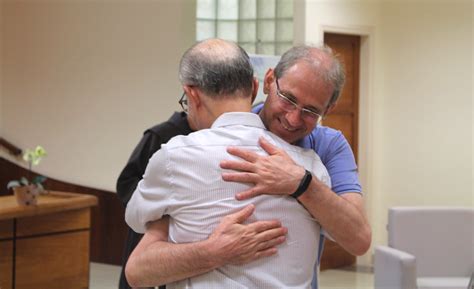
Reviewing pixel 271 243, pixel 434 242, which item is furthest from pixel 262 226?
pixel 434 242

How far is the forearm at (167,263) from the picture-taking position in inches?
59.8

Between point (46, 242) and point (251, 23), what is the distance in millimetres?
3123

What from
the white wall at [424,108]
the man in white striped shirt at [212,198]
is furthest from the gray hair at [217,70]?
the white wall at [424,108]

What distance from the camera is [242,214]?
1.52m

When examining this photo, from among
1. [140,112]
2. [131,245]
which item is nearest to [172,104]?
[140,112]

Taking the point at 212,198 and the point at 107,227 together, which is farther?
the point at 107,227

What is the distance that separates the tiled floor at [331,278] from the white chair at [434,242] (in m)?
1.53

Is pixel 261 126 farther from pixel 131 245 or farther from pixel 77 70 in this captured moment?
pixel 77 70

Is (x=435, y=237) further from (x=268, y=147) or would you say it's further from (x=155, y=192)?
(x=155, y=192)

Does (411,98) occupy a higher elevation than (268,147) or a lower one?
lower

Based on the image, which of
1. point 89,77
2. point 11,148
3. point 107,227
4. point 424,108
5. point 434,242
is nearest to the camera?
Result: point 434,242

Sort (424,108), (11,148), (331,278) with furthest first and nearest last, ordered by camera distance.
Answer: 1. (11,148)
2. (424,108)
3. (331,278)

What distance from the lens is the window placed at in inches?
281

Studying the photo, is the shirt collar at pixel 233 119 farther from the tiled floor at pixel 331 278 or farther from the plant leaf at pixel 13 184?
the tiled floor at pixel 331 278
